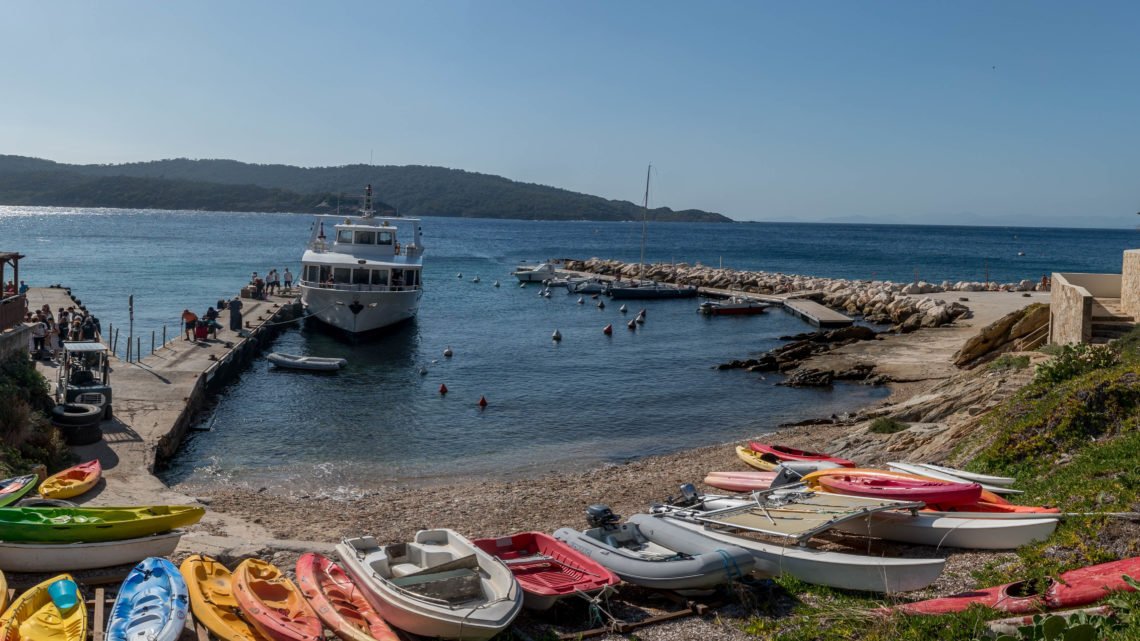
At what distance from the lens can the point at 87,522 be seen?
386 inches

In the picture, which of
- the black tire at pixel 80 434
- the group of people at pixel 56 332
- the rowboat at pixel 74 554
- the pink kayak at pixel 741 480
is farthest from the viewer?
the group of people at pixel 56 332

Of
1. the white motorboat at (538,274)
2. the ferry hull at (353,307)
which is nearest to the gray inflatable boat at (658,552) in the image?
the ferry hull at (353,307)

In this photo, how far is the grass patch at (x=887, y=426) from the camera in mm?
17031

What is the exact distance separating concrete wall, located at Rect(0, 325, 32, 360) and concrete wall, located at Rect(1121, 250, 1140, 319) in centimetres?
2280

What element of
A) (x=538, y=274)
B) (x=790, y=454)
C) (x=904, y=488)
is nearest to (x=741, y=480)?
(x=790, y=454)

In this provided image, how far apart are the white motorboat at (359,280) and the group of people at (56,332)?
10221 mm

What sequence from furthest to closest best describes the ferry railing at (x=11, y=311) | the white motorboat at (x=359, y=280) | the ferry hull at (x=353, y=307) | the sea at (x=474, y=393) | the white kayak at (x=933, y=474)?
1. the white motorboat at (x=359, y=280)
2. the ferry hull at (x=353, y=307)
3. the sea at (x=474, y=393)
4. the ferry railing at (x=11, y=311)
5. the white kayak at (x=933, y=474)

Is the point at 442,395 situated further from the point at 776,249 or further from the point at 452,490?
the point at 776,249

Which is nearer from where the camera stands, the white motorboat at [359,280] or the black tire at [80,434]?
the black tire at [80,434]

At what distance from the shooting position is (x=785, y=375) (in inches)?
1139

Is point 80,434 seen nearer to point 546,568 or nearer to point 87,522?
point 87,522

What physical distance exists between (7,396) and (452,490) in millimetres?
8211

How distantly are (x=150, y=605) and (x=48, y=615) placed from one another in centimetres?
90

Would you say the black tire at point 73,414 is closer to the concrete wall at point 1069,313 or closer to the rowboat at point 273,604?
the rowboat at point 273,604
